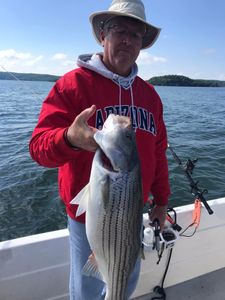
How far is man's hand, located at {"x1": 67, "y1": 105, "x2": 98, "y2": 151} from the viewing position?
5.14ft

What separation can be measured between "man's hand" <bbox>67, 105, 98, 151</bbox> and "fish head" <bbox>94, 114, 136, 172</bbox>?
0.04 m

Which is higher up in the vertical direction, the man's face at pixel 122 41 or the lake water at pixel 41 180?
the man's face at pixel 122 41

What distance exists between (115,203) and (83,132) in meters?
0.42

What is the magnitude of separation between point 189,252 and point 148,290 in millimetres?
654

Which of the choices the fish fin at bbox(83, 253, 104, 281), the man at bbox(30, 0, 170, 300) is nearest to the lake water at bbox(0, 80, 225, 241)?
the man at bbox(30, 0, 170, 300)

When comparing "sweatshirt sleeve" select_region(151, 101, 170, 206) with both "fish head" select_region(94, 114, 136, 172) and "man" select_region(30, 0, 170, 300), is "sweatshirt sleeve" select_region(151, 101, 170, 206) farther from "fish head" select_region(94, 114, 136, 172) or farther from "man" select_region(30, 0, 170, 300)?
"fish head" select_region(94, 114, 136, 172)

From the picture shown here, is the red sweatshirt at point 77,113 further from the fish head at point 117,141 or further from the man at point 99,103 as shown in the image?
the fish head at point 117,141

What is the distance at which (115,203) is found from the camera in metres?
1.68

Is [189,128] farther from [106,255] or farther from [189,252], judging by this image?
[106,255]

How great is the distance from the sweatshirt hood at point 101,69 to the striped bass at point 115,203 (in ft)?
2.46

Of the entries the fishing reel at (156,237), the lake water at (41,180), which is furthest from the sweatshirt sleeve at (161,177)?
the lake water at (41,180)

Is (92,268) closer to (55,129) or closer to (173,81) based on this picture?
(55,129)

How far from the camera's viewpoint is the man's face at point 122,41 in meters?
2.22

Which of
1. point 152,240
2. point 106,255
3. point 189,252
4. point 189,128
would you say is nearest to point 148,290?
point 189,252
